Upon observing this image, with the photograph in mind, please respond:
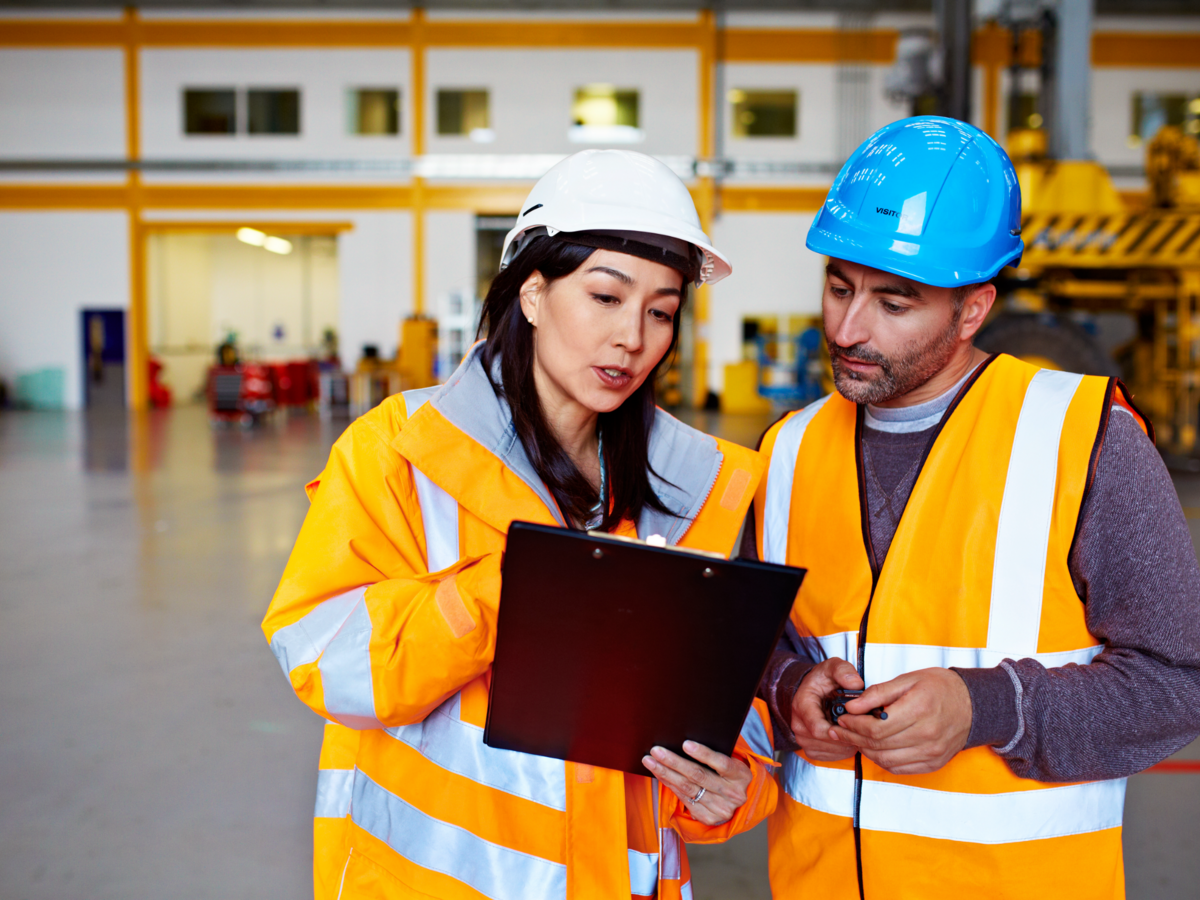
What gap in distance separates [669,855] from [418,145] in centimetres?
1822

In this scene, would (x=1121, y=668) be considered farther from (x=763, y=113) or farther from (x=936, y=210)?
(x=763, y=113)

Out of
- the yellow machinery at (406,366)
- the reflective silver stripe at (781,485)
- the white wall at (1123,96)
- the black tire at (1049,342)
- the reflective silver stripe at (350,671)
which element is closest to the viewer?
the reflective silver stripe at (350,671)

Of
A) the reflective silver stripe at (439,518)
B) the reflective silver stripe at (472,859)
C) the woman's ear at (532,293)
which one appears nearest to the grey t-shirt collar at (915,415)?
the woman's ear at (532,293)

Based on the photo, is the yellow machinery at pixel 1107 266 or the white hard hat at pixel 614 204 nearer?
the white hard hat at pixel 614 204

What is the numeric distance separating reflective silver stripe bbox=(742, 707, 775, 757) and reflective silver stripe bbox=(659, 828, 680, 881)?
192 mm

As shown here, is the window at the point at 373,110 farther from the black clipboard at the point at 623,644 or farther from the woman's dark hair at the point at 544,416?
the black clipboard at the point at 623,644

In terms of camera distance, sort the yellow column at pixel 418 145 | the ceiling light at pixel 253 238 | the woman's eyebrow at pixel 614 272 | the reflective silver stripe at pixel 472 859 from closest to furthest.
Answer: the reflective silver stripe at pixel 472 859 → the woman's eyebrow at pixel 614 272 → the yellow column at pixel 418 145 → the ceiling light at pixel 253 238

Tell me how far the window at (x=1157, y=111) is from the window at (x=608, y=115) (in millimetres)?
10116

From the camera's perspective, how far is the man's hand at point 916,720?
117 cm

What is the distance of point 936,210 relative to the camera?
137 centimetres

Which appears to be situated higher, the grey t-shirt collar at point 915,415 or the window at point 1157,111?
the window at point 1157,111

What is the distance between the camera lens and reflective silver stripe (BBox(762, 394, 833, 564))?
5.08 feet

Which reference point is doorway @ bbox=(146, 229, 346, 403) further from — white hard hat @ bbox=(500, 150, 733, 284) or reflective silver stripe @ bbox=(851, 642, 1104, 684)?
reflective silver stripe @ bbox=(851, 642, 1104, 684)

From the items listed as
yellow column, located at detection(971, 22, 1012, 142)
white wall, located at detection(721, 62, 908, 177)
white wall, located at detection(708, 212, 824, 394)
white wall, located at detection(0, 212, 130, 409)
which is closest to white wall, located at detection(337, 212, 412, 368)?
white wall, located at detection(0, 212, 130, 409)
